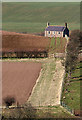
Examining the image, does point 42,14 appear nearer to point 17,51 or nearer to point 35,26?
point 35,26

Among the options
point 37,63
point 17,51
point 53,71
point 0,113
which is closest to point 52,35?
point 17,51

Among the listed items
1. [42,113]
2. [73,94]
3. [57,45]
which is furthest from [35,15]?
[42,113]

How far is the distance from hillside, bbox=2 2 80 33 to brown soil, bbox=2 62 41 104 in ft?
242

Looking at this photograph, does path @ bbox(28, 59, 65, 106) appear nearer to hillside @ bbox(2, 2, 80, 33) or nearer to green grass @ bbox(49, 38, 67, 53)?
green grass @ bbox(49, 38, 67, 53)

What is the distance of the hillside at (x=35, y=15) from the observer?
146 m

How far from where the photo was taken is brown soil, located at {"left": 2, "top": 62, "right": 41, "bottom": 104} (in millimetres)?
43931

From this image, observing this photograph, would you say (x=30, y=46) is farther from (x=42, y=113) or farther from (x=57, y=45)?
(x=42, y=113)

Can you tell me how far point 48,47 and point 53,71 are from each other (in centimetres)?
2661

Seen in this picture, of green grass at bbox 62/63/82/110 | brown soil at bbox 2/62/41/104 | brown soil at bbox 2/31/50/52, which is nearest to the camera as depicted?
green grass at bbox 62/63/82/110

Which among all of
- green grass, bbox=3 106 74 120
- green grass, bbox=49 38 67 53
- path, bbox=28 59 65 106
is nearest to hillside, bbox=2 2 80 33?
green grass, bbox=49 38 67 53

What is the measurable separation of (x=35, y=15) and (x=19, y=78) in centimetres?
11953

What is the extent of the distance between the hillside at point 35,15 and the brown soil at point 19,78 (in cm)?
7364

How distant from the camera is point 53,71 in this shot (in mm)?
57281

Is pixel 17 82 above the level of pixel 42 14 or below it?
below
